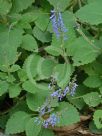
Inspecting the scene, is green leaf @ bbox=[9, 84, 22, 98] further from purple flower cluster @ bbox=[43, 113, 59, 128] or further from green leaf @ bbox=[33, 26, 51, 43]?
green leaf @ bbox=[33, 26, 51, 43]

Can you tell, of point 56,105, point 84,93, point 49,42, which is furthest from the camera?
point 49,42

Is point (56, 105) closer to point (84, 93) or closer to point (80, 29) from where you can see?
point (84, 93)

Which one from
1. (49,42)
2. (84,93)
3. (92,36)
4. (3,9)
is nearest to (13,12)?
(3,9)

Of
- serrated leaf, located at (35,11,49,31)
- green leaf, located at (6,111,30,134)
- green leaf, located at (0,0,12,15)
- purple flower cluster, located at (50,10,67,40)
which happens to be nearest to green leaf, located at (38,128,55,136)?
green leaf, located at (6,111,30,134)

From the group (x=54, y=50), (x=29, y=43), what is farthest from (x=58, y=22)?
(x=29, y=43)

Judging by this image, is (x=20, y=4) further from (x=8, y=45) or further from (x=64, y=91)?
(x=64, y=91)
